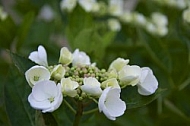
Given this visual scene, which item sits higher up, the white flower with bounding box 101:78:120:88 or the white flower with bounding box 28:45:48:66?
the white flower with bounding box 28:45:48:66

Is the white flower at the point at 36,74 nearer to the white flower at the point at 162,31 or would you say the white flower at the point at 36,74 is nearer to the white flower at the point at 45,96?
the white flower at the point at 45,96

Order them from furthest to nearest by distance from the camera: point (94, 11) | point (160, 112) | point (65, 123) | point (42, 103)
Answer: point (94, 11), point (160, 112), point (65, 123), point (42, 103)

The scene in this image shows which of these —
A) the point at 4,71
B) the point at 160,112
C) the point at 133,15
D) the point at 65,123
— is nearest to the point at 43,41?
the point at 4,71

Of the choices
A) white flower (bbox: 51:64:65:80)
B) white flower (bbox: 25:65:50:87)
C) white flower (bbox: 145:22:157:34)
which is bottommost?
white flower (bbox: 145:22:157:34)

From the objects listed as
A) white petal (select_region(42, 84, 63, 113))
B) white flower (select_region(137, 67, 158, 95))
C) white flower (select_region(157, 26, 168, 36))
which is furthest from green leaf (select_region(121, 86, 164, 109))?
white flower (select_region(157, 26, 168, 36))

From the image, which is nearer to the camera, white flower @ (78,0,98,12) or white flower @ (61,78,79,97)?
white flower @ (61,78,79,97)

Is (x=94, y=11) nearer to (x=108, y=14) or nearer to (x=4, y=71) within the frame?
(x=108, y=14)

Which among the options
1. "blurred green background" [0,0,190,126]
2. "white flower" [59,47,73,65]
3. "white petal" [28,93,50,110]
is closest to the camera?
"white petal" [28,93,50,110]

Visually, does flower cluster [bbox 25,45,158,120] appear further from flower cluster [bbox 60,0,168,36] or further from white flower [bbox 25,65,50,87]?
flower cluster [bbox 60,0,168,36]
